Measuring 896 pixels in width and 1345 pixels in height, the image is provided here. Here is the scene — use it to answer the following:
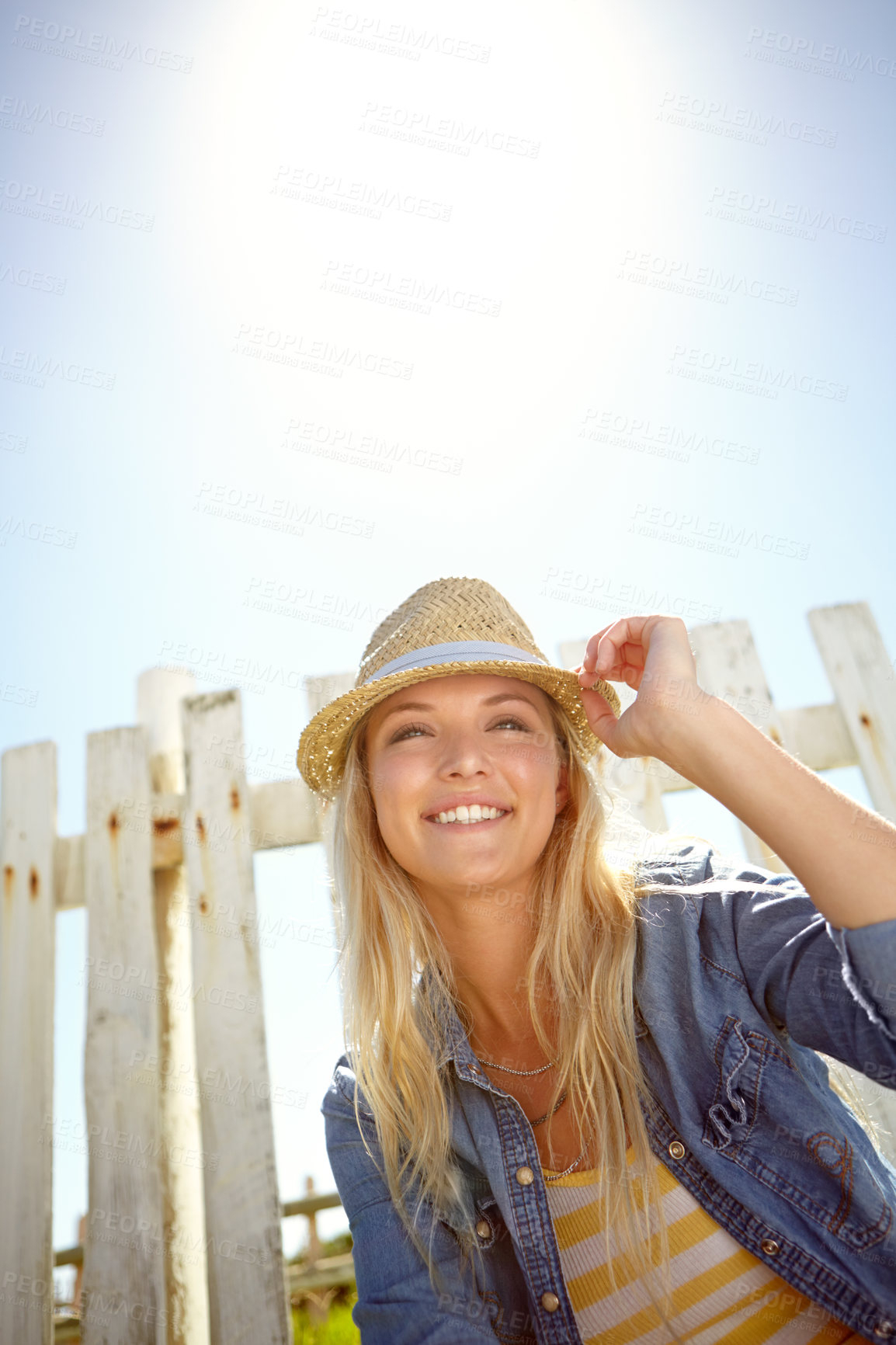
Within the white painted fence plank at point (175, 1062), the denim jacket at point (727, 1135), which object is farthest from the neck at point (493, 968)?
the white painted fence plank at point (175, 1062)

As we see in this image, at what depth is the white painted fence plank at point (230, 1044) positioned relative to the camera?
2.32 meters

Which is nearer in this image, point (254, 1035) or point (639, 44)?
point (254, 1035)

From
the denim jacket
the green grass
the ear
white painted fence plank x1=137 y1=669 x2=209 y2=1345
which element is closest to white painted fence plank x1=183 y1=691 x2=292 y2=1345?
white painted fence plank x1=137 y1=669 x2=209 y2=1345

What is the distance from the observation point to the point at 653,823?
8.87ft

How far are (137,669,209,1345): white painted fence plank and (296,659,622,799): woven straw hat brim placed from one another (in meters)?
0.74

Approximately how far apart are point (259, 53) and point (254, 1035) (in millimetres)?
3906

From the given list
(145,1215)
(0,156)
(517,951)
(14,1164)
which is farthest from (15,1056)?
(0,156)

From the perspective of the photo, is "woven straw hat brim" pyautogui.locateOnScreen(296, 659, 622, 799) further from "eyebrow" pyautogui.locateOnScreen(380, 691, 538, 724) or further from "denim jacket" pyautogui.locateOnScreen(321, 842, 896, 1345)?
"denim jacket" pyautogui.locateOnScreen(321, 842, 896, 1345)

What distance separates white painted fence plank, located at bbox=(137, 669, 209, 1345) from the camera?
2447 mm

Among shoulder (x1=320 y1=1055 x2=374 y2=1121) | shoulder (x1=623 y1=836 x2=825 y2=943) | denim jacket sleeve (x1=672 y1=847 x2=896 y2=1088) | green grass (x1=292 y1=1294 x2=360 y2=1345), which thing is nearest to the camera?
denim jacket sleeve (x1=672 y1=847 x2=896 y2=1088)

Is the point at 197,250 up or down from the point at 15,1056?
up

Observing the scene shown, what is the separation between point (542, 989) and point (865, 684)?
1639 millimetres

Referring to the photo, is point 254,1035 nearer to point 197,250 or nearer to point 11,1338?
point 11,1338

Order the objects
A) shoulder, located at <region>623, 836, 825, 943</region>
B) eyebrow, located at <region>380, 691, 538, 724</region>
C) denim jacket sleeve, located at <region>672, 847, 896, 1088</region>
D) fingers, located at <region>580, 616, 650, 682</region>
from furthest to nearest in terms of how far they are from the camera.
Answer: eyebrow, located at <region>380, 691, 538, 724</region> < fingers, located at <region>580, 616, 650, 682</region> < shoulder, located at <region>623, 836, 825, 943</region> < denim jacket sleeve, located at <region>672, 847, 896, 1088</region>
